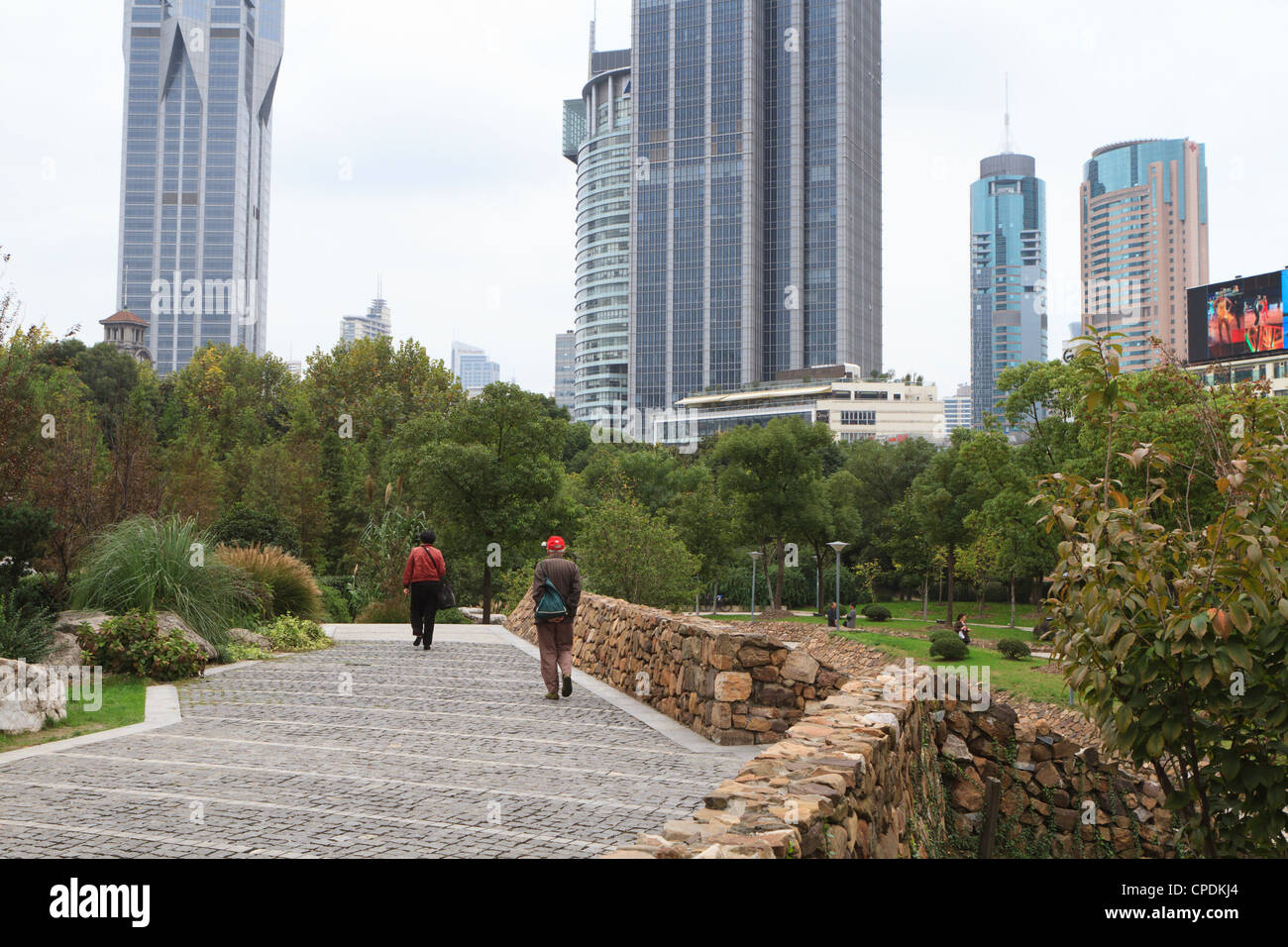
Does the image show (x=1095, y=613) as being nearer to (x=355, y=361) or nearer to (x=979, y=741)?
(x=979, y=741)

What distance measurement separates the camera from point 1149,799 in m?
11.3

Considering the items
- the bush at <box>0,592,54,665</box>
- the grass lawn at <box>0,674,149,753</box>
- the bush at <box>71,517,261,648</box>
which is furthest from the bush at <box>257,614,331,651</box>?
the bush at <box>0,592,54,665</box>

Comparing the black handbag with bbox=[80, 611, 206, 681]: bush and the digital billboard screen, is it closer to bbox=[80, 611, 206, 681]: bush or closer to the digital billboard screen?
bbox=[80, 611, 206, 681]: bush

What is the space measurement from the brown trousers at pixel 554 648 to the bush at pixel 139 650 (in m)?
4.61

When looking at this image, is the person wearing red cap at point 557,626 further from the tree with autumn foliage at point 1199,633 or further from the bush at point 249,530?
the bush at point 249,530

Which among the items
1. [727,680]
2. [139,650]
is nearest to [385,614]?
[139,650]

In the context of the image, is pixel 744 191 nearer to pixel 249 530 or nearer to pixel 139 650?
pixel 249 530

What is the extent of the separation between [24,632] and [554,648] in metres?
5.61

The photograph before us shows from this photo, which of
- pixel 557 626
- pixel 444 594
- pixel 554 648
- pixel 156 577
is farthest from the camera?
pixel 444 594

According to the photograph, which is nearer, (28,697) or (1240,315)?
(28,697)

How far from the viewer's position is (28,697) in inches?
345
